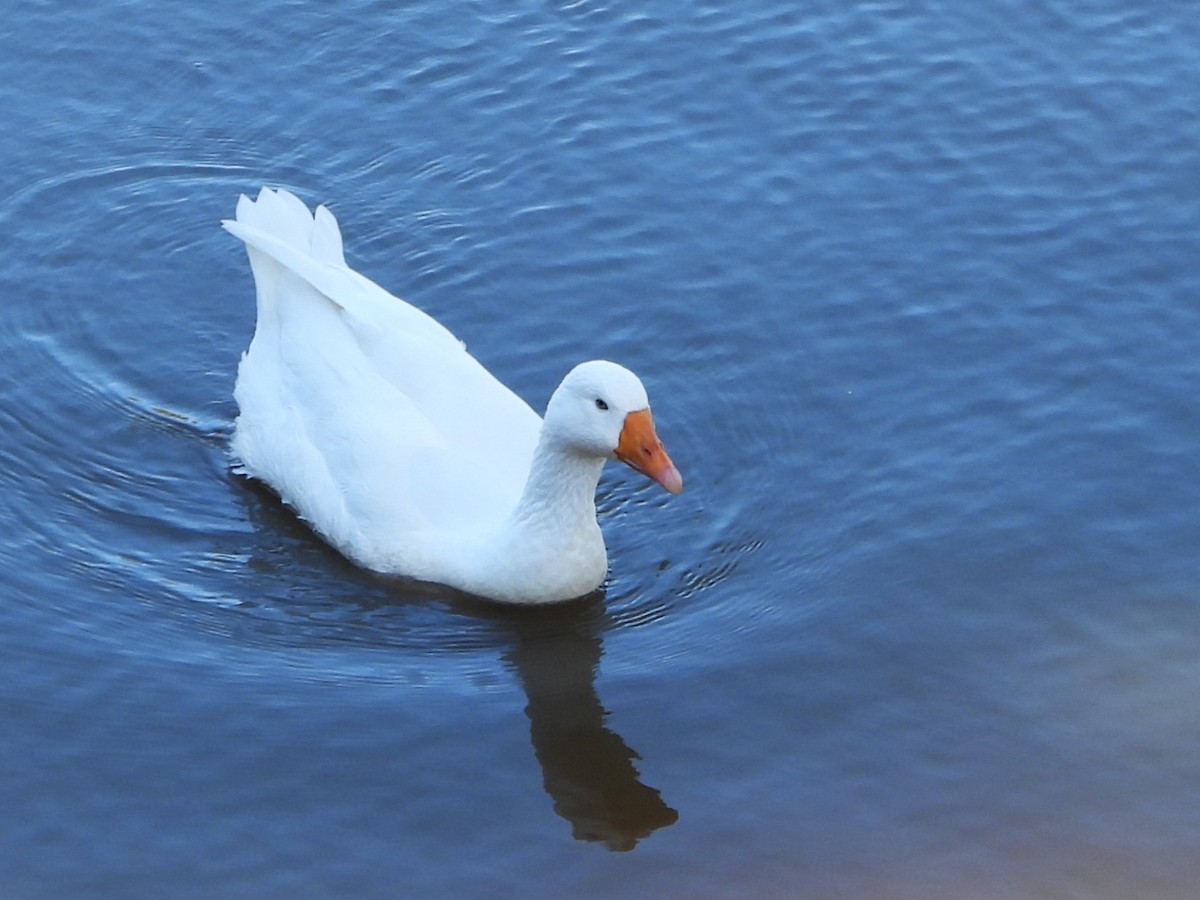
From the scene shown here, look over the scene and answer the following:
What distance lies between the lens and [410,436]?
991cm

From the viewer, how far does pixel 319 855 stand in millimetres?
8195

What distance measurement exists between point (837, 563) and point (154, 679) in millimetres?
3402

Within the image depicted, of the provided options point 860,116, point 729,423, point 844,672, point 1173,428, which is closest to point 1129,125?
point 860,116

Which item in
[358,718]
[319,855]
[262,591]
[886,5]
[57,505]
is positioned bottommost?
[319,855]

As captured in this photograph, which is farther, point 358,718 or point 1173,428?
point 1173,428

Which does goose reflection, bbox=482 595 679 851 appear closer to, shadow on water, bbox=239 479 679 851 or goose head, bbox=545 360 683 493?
shadow on water, bbox=239 479 679 851

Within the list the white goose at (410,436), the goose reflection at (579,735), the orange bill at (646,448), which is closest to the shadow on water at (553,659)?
the goose reflection at (579,735)

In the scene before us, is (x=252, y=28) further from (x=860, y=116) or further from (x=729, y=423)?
(x=729, y=423)

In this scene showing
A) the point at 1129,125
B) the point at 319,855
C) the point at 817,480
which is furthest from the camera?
the point at 1129,125

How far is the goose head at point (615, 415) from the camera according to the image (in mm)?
8961

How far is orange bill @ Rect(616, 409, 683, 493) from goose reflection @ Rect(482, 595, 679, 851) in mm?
968

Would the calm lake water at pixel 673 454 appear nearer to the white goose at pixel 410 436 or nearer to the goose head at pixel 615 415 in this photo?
the white goose at pixel 410 436

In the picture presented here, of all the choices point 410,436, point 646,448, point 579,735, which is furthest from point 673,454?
point 579,735

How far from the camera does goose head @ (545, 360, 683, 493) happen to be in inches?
353
